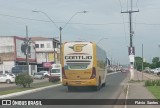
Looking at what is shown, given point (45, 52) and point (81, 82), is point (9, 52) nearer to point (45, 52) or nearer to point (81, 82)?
point (45, 52)

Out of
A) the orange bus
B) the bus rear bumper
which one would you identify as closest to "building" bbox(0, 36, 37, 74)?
the bus rear bumper

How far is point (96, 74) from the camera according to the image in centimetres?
3612

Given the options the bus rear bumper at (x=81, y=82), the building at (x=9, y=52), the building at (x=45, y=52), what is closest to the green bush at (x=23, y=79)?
the bus rear bumper at (x=81, y=82)

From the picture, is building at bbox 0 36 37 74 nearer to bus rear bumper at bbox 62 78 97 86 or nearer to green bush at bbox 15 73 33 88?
green bush at bbox 15 73 33 88

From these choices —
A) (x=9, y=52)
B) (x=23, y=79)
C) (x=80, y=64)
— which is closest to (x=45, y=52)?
(x=9, y=52)

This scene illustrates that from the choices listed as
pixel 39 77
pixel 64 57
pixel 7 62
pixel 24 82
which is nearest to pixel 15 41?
pixel 7 62

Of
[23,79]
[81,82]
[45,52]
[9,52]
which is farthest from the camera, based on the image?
[45,52]

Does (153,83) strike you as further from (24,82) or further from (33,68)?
(33,68)

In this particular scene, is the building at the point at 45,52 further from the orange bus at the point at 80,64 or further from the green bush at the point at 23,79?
the orange bus at the point at 80,64

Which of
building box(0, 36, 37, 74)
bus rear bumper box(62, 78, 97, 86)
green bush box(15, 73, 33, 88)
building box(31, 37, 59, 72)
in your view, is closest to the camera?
bus rear bumper box(62, 78, 97, 86)

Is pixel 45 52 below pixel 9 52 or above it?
above

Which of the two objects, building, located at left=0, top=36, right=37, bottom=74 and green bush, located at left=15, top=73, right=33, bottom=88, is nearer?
green bush, located at left=15, top=73, right=33, bottom=88

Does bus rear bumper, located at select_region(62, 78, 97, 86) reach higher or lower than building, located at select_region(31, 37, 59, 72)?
lower

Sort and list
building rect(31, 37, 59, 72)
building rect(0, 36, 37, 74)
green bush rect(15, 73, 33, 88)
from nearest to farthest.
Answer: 1. green bush rect(15, 73, 33, 88)
2. building rect(0, 36, 37, 74)
3. building rect(31, 37, 59, 72)
